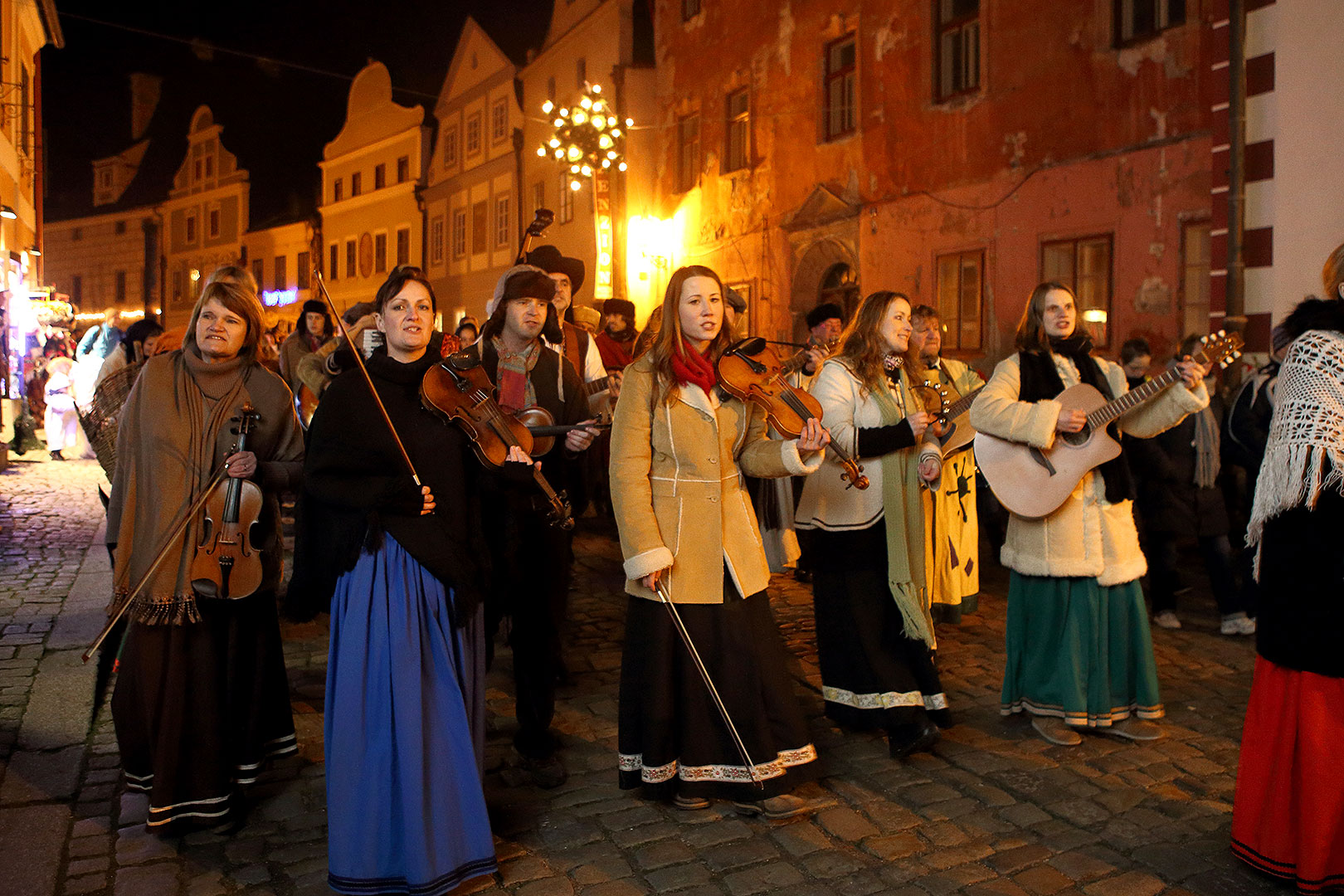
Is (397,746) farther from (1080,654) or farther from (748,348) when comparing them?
(1080,654)

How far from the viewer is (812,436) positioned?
3797mm

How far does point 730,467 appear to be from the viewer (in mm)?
4078

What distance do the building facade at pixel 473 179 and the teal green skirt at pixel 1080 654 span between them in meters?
25.7

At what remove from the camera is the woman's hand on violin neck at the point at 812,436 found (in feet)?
12.5

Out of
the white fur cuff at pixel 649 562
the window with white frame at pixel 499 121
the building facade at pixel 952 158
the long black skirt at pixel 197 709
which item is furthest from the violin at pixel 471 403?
the window with white frame at pixel 499 121

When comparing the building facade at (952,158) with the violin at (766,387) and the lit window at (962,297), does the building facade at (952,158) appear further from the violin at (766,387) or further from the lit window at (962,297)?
the violin at (766,387)

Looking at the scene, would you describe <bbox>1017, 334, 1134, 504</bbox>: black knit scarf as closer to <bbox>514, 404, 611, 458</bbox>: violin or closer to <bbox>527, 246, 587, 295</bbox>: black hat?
<bbox>514, 404, 611, 458</bbox>: violin

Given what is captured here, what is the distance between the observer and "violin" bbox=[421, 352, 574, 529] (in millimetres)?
3525

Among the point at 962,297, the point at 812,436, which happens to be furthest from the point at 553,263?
the point at 962,297

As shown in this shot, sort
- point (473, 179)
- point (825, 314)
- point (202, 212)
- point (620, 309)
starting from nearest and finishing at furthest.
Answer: point (825, 314)
point (620, 309)
point (473, 179)
point (202, 212)

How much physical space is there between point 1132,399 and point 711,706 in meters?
2.24

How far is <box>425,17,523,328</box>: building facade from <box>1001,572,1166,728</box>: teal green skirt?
25.7 m

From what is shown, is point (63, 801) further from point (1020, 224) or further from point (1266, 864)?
point (1020, 224)

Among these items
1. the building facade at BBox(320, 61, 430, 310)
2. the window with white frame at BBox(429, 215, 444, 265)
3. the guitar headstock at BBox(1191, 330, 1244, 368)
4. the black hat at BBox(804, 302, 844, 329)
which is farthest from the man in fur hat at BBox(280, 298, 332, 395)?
the building facade at BBox(320, 61, 430, 310)
